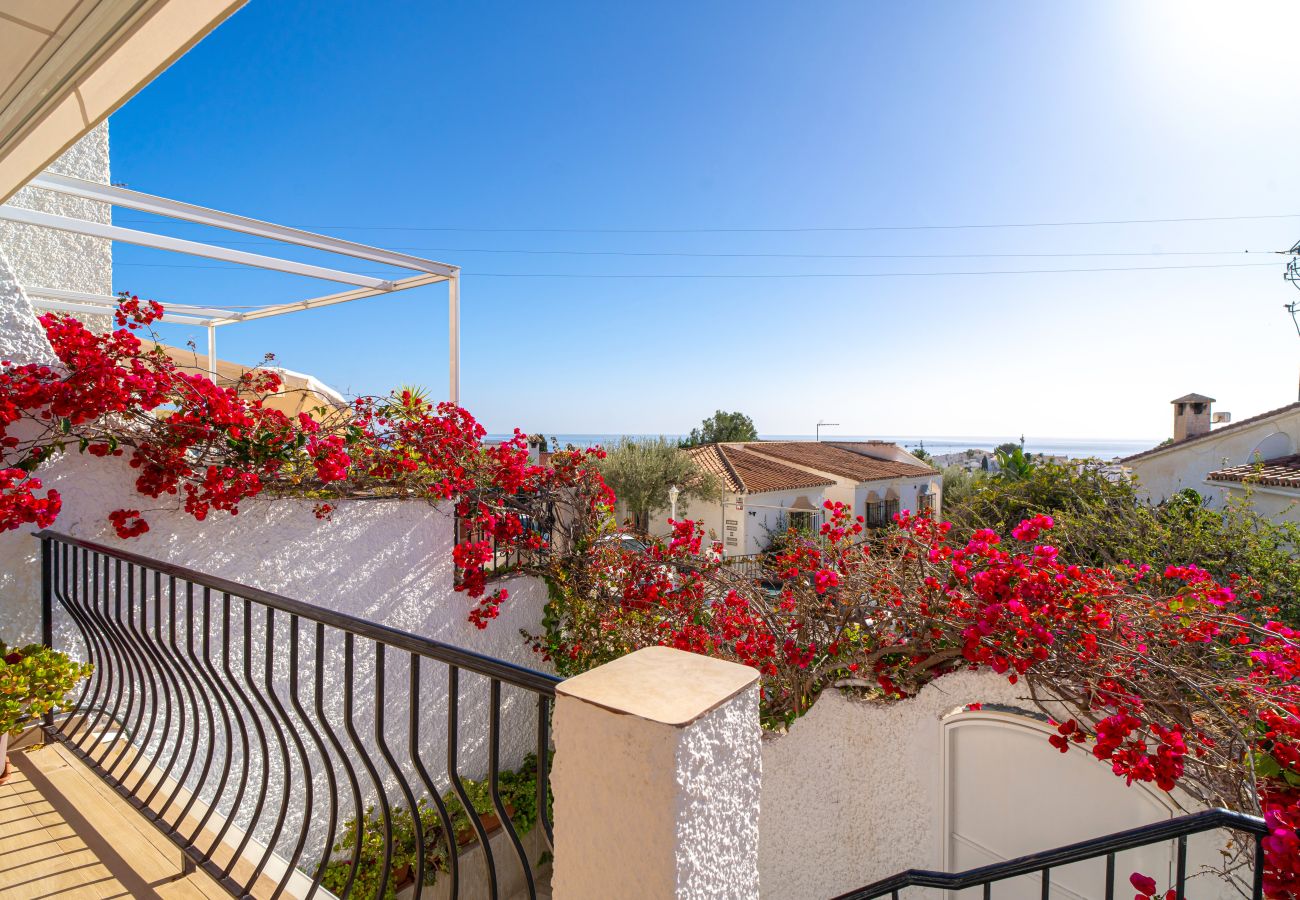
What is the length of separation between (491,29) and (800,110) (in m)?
5.51

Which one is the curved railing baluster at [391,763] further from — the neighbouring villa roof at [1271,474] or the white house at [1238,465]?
the neighbouring villa roof at [1271,474]

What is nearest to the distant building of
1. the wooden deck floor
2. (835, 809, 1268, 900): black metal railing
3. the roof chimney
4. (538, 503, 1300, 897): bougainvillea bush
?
the roof chimney

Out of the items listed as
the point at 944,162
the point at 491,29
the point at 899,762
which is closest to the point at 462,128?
the point at 491,29

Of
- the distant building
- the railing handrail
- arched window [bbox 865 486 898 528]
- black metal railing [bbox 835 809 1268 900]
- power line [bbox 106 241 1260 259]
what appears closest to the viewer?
the railing handrail

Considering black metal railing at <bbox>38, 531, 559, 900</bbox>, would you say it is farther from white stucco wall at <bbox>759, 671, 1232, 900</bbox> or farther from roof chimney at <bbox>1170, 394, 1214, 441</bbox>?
roof chimney at <bbox>1170, 394, 1214, 441</bbox>

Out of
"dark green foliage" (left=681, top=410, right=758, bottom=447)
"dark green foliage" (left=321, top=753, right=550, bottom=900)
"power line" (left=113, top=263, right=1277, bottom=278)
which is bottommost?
"dark green foliage" (left=321, top=753, right=550, bottom=900)

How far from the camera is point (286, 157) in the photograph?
854 cm

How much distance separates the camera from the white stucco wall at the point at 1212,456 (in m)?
11.7

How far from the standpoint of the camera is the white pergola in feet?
11.8

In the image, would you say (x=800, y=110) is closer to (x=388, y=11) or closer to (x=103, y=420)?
(x=388, y=11)

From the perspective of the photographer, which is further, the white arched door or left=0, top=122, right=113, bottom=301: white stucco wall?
left=0, top=122, right=113, bottom=301: white stucco wall

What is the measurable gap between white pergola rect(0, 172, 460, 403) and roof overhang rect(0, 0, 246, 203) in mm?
1135

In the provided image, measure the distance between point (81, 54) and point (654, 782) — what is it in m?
2.46

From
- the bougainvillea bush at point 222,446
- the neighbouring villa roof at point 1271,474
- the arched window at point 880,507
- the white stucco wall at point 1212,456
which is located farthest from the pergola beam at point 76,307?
the arched window at point 880,507
